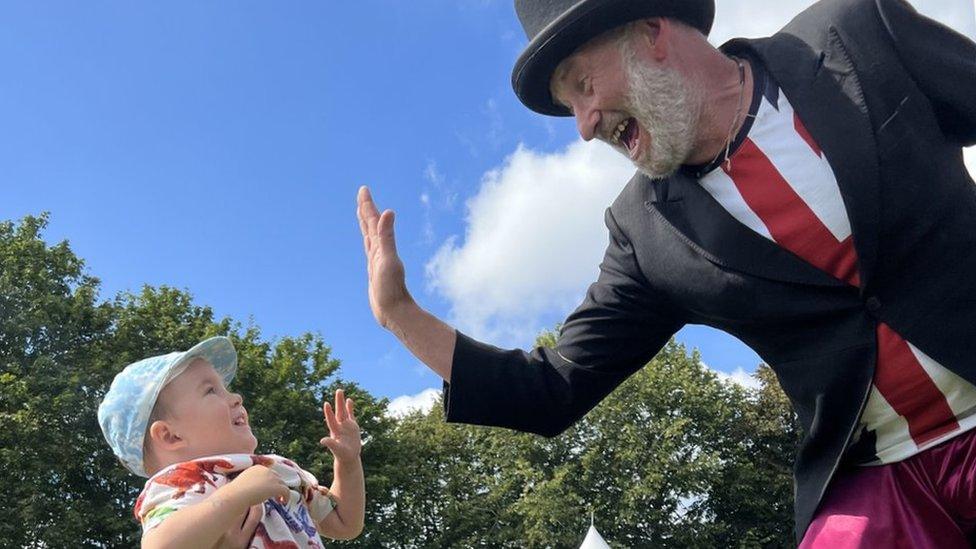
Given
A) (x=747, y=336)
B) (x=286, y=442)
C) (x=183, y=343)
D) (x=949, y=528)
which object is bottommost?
(x=949, y=528)

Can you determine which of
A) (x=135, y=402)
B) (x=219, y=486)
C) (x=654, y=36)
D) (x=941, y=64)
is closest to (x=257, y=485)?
(x=219, y=486)

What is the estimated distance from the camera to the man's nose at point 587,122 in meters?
2.50

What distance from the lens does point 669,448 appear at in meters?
30.1

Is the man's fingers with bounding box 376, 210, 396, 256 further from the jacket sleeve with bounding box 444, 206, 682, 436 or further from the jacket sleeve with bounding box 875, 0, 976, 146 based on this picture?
the jacket sleeve with bounding box 875, 0, 976, 146

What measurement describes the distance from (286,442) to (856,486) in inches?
928

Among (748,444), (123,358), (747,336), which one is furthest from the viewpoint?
(748,444)

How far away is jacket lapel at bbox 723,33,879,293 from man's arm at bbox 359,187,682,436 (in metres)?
0.59

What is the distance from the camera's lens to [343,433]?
11.8 feet

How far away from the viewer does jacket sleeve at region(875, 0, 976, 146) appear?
2188mm

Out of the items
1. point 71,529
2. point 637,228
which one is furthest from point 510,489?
point 637,228

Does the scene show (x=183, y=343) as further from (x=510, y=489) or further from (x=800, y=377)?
(x=800, y=377)

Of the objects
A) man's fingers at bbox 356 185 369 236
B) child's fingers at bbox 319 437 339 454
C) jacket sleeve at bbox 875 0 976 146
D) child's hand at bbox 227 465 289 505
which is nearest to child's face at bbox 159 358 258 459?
child's fingers at bbox 319 437 339 454

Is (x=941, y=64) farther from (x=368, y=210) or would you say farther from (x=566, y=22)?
(x=368, y=210)

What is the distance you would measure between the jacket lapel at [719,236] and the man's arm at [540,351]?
0.63 feet
